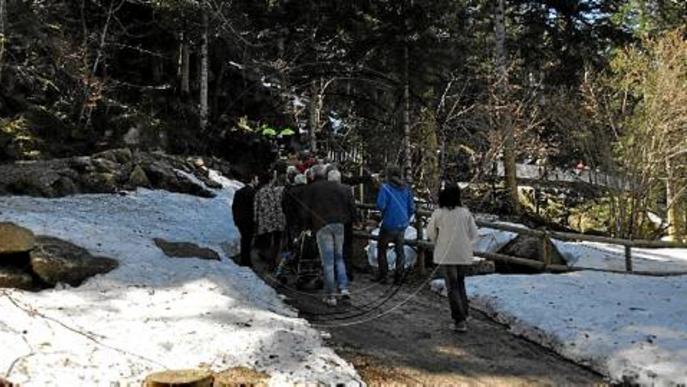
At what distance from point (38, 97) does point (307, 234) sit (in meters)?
12.7

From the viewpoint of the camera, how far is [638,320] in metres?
7.07

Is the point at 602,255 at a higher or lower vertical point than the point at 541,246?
lower

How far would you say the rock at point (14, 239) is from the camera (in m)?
6.88

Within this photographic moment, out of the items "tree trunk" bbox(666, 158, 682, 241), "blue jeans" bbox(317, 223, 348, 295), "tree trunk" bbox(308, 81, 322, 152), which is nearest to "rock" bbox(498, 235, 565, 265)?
"blue jeans" bbox(317, 223, 348, 295)

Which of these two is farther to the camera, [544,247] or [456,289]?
[544,247]

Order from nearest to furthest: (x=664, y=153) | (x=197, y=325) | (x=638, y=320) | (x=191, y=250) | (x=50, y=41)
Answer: (x=197, y=325), (x=638, y=320), (x=191, y=250), (x=50, y=41), (x=664, y=153)

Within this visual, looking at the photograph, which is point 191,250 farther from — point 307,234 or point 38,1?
point 38,1

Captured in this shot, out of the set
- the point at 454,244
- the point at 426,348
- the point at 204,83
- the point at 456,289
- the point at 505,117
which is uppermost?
the point at 204,83

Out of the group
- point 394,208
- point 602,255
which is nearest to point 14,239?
point 394,208

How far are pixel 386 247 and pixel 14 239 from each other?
5331 millimetres

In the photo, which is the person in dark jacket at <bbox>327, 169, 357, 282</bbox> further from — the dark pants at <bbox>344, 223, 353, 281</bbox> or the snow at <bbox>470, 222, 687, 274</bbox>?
the snow at <bbox>470, 222, 687, 274</bbox>

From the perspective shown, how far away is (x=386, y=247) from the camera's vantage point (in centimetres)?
1005

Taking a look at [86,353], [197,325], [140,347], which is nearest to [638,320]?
[197,325]

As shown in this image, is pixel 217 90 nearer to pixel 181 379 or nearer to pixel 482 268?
pixel 482 268
